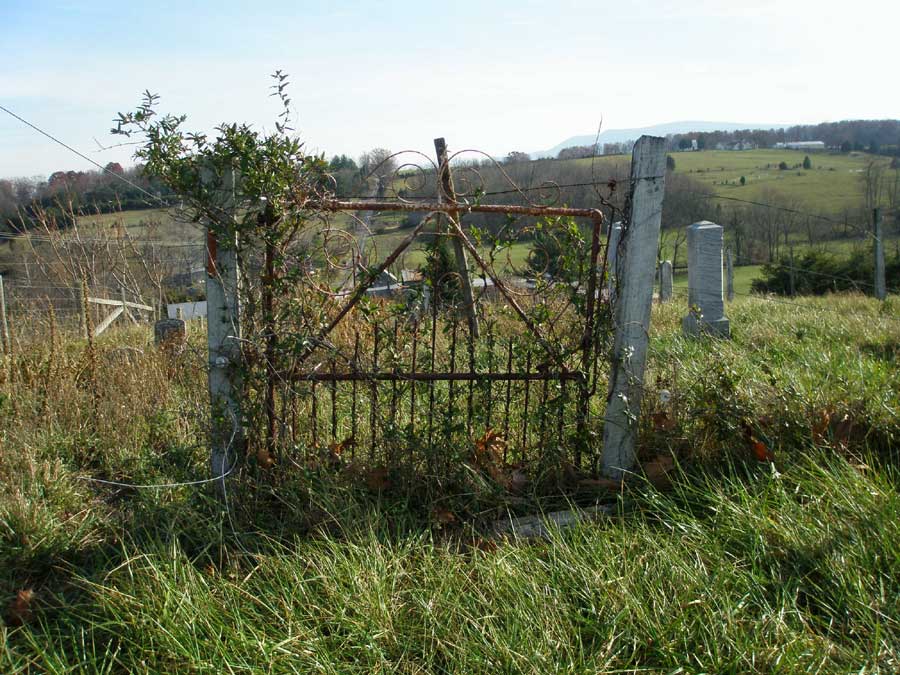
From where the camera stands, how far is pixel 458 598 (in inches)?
99.8

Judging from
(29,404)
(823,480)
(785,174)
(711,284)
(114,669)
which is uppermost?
(785,174)

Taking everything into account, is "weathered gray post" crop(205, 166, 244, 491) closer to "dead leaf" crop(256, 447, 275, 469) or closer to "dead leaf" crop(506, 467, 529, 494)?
"dead leaf" crop(256, 447, 275, 469)

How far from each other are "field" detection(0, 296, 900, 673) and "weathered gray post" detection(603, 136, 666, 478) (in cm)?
22

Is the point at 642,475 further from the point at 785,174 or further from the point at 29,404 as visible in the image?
the point at 785,174

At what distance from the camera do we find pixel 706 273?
741cm

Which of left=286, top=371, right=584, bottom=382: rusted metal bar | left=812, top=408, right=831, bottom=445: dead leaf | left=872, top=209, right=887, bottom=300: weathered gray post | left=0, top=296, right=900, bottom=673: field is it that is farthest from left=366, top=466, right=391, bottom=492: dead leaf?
left=872, top=209, right=887, bottom=300: weathered gray post

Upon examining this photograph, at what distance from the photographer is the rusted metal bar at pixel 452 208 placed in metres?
3.27

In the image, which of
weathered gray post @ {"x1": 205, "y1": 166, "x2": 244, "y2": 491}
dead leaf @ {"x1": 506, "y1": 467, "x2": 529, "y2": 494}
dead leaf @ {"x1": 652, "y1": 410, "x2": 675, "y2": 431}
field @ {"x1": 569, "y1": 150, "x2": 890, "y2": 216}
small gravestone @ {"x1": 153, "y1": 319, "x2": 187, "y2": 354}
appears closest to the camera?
weathered gray post @ {"x1": 205, "y1": 166, "x2": 244, "y2": 491}

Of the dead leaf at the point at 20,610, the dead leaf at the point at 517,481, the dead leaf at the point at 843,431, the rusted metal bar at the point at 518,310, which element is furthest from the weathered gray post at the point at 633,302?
the dead leaf at the point at 20,610

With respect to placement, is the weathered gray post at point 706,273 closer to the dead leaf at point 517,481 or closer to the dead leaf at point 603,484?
the dead leaf at point 603,484

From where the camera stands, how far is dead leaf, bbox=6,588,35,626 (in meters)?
2.54

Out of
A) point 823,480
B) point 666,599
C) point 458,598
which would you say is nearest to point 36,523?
point 458,598

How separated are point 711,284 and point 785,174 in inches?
1746

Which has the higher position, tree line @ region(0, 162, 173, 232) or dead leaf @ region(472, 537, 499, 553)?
tree line @ region(0, 162, 173, 232)
